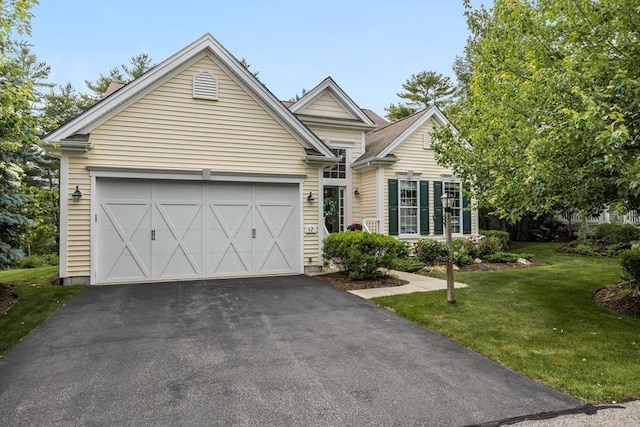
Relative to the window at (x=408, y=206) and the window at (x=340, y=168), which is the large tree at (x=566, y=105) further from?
the window at (x=340, y=168)

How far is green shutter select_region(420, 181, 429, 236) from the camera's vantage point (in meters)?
13.9

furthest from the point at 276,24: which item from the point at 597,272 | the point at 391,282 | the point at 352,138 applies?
the point at 597,272

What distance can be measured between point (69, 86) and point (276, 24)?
1671 cm

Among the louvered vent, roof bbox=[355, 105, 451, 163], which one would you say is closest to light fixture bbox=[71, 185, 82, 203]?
roof bbox=[355, 105, 451, 163]

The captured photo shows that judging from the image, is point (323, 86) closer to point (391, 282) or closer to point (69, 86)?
point (391, 282)

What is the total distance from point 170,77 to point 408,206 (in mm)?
9087

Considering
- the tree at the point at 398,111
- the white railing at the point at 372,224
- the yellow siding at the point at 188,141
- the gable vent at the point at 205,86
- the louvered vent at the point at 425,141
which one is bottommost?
the white railing at the point at 372,224

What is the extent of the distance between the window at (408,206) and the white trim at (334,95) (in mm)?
2910

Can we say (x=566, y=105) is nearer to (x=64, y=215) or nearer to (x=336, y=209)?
(x=64, y=215)

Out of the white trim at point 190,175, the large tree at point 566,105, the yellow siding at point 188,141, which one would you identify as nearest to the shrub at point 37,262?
the yellow siding at point 188,141

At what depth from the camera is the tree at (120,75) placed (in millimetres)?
25094

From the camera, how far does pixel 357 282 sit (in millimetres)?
8883

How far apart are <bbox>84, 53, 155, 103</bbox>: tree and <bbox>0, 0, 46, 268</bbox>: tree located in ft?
62.6

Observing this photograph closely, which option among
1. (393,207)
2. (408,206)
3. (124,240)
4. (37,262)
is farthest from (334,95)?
(37,262)
